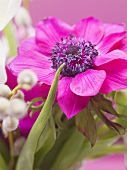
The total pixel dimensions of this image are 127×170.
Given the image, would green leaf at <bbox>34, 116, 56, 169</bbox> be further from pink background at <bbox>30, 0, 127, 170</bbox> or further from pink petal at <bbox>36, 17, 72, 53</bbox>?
pink background at <bbox>30, 0, 127, 170</bbox>

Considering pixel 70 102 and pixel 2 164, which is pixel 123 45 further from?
pixel 2 164

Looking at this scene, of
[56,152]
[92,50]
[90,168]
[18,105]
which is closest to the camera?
[18,105]

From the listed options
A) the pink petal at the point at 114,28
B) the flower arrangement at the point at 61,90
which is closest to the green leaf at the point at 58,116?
the flower arrangement at the point at 61,90

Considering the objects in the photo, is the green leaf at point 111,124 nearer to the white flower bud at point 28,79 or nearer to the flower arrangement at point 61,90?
the flower arrangement at point 61,90

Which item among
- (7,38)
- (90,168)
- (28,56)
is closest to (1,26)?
(28,56)

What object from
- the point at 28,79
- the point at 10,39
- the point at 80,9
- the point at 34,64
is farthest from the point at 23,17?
the point at 80,9

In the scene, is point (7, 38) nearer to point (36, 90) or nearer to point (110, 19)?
point (36, 90)

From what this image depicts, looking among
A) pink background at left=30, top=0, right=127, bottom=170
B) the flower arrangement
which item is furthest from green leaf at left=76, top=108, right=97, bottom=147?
pink background at left=30, top=0, right=127, bottom=170

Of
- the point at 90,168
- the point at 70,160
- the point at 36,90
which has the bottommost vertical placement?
the point at 90,168
